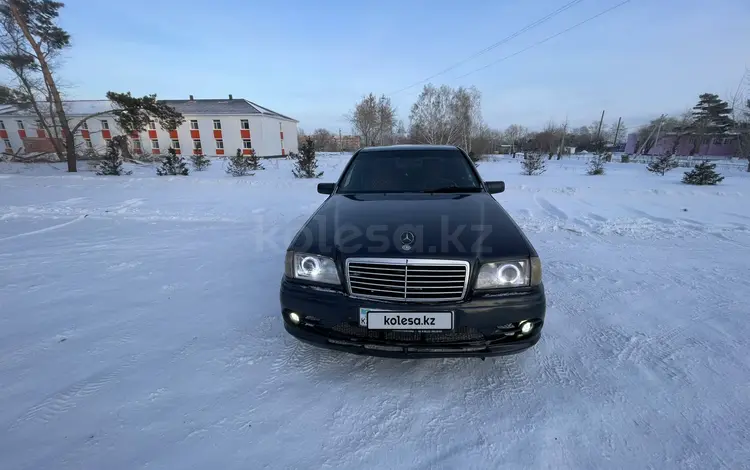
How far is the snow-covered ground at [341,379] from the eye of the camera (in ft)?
4.79

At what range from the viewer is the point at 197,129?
3709 centimetres

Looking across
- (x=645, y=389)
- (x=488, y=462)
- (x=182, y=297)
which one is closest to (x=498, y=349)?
(x=488, y=462)

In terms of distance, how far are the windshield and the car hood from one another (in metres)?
0.40

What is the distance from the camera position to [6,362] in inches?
81.7

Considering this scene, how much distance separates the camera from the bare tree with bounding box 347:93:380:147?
44.2 metres

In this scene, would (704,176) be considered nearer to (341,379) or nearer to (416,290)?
(416,290)

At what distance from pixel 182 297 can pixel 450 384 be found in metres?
2.69

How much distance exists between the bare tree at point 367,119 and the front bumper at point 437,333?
44915mm

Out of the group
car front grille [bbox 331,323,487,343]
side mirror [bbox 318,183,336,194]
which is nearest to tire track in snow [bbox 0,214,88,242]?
side mirror [bbox 318,183,336,194]

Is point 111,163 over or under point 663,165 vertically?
over

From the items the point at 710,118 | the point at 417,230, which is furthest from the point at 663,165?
the point at 710,118

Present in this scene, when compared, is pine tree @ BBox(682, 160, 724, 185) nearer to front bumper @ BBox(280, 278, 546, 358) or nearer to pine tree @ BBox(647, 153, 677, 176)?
pine tree @ BBox(647, 153, 677, 176)

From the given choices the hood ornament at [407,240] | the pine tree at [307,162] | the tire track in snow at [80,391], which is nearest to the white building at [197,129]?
the pine tree at [307,162]

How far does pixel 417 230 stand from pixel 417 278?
0.37 m
